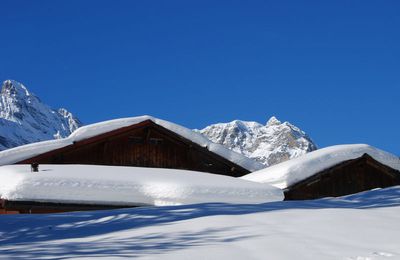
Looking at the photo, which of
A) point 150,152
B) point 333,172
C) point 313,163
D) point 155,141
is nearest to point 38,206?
point 150,152

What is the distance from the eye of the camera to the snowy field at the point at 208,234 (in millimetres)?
4816

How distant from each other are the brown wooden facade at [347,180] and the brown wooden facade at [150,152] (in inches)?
101

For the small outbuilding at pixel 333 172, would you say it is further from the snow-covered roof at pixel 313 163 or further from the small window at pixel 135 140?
the small window at pixel 135 140

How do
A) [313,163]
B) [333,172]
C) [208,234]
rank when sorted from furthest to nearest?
[333,172]
[313,163]
[208,234]

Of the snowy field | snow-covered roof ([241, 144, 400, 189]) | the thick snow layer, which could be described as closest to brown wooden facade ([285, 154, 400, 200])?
snow-covered roof ([241, 144, 400, 189])

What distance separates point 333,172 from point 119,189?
8331 mm

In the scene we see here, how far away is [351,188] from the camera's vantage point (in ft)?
64.5

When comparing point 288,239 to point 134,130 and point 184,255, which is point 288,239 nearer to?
point 184,255

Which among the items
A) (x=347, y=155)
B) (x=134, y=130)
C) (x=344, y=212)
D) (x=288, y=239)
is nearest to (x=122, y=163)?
(x=134, y=130)

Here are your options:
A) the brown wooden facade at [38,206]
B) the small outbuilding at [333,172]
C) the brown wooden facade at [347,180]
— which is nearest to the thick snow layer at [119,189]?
the brown wooden facade at [38,206]

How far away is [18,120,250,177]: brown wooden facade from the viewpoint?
749 inches

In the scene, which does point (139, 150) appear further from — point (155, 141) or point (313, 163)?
point (313, 163)

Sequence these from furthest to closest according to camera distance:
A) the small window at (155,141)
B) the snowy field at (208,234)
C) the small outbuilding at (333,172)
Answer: the small window at (155,141) → the small outbuilding at (333,172) → the snowy field at (208,234)

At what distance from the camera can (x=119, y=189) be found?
1357 centimetres
